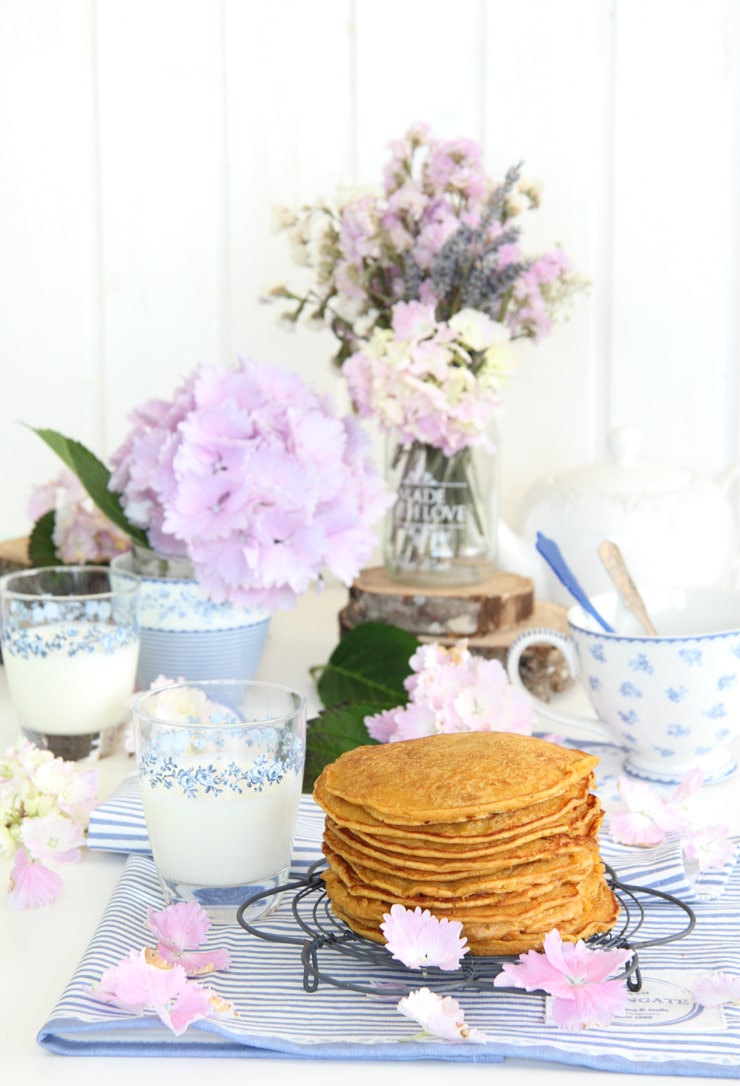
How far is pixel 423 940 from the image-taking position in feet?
1.66

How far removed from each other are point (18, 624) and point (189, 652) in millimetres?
155

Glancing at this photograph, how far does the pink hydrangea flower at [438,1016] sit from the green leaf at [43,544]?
73 cm

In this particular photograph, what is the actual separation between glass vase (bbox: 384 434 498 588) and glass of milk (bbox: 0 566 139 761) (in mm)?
309

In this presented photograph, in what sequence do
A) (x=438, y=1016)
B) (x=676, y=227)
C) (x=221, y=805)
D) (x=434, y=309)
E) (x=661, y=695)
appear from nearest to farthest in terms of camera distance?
(x=438, y=1016), (x=221, y=805), (x=661, y=695), (x=434, y=309), (x=676, y=227)

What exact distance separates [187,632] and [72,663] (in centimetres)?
13

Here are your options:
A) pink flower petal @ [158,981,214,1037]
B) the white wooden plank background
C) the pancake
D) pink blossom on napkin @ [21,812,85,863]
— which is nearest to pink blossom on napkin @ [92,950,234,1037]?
pink flower petal @ [158,981,214,1037]

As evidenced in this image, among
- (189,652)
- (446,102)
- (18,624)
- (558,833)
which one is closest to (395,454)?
(189,652)

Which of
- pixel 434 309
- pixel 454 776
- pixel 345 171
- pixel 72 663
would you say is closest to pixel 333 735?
pixel 72 663

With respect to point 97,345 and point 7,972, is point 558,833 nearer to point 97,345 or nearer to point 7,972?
point 7,972

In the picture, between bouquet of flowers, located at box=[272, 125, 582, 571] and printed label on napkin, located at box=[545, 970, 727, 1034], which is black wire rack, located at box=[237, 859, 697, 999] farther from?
bouquet of flowers, located at box=[272, 125, 582, 571]

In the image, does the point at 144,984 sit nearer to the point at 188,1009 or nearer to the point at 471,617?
the point at 188,1009

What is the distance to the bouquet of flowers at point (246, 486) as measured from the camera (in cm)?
91

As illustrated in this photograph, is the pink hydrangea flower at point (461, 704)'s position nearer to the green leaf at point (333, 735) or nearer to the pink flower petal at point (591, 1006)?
the green leaf at point (333, 735)

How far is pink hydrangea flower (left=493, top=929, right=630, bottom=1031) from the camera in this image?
50 centimetres
